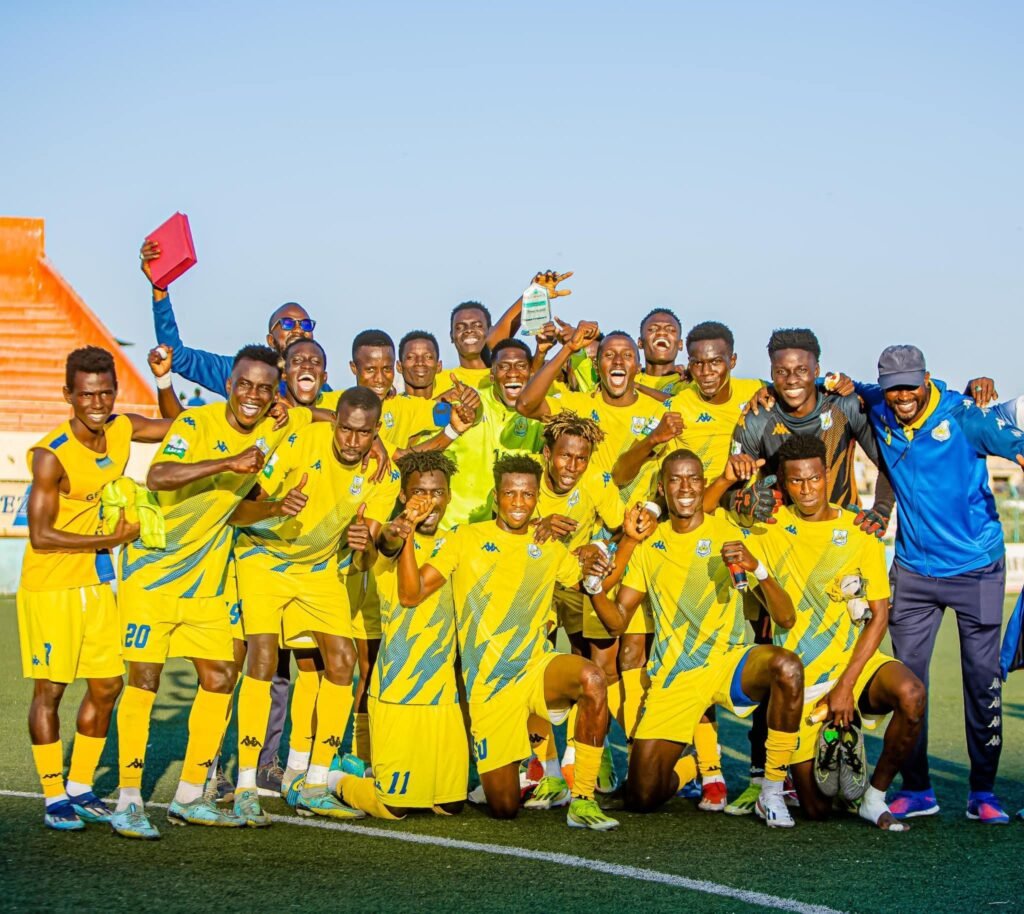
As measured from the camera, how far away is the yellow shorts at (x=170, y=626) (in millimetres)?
6797

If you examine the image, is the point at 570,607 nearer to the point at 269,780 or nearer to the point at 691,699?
the point at 691,699

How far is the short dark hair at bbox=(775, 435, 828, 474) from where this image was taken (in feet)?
23.4

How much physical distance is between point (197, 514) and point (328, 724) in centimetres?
144

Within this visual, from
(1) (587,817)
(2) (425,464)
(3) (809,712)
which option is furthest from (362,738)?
(3) (809,712)

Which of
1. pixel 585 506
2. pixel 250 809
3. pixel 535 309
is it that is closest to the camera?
pixel 250 809

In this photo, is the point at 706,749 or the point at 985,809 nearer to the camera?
Result: the point at 985,809

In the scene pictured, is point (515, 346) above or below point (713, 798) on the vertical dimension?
above

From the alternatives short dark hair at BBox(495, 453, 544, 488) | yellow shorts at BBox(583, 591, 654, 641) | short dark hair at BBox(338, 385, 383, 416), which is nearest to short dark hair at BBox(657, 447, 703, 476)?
short dark hair at BBox(495, 453, 544, 488)

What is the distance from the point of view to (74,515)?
6.61 metres

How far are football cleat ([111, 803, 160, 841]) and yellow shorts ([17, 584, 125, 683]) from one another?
715 millimetres

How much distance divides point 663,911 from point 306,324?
16.7 feet

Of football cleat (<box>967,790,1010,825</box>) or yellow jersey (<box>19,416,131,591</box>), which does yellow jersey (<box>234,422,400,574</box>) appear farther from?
football cleat (<box>967,790,1010,825</box>)

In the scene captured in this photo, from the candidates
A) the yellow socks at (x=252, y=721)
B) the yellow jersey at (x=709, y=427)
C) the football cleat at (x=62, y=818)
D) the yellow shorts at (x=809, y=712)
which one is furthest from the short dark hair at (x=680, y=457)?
the football cleat at (x=62, y=818)

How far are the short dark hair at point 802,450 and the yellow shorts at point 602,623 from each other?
1.26 m
